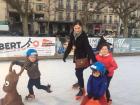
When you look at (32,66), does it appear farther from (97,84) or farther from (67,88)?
(67,88)

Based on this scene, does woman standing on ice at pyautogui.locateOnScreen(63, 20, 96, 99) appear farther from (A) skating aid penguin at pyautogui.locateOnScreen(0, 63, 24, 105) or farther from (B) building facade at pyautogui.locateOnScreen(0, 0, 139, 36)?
(B) building facade at pyautogui.locateOnScreen(0, 0, 139, 36)

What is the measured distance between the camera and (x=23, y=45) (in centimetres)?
1602

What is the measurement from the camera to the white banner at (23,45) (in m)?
15.4

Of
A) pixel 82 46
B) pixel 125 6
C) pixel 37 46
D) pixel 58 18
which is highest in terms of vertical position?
pixel 58 18

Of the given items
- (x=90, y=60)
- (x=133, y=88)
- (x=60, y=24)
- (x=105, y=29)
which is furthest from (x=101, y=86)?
(x=105, y=29)

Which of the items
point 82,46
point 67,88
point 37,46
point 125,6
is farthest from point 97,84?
point 125,6

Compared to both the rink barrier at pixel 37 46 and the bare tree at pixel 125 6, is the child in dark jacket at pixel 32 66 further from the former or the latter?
the bare tree at pixel 125 6

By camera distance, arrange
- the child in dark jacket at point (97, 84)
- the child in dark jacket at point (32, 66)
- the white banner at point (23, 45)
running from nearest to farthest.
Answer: the child in dark jacket at point (97, 84), the child in dark jacket at point (32, 66), the white banner at point (23, 45)

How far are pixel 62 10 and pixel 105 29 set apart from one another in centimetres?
866

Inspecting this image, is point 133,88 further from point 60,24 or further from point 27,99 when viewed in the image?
point 60,24

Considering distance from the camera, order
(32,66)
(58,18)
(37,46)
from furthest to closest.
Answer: (58,18) < (37,46) < (32,66)

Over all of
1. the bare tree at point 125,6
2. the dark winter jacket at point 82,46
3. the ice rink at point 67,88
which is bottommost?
the ice rink at point 67,88

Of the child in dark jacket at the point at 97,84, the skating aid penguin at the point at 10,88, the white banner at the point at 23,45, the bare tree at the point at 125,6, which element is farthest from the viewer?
the bare tree at the point at 125,6

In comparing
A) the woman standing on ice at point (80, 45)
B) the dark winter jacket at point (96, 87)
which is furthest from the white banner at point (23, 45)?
the dark winter jacket at point (96, 87)
